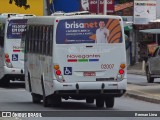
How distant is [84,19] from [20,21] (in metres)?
11.9

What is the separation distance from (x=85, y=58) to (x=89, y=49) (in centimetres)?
30

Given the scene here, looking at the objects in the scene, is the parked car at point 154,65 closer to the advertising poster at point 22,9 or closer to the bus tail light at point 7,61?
the bus tail light at point 7,61

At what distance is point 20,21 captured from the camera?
35500mm

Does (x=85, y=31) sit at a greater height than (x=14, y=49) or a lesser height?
greater

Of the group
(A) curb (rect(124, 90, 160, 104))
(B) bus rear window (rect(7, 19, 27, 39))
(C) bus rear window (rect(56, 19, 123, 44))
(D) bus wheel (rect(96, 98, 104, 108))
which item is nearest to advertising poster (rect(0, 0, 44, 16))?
(B) bus rear window (rect(7, 19, 27, 39))

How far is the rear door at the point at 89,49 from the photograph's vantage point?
23719mm

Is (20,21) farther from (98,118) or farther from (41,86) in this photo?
(98,118)

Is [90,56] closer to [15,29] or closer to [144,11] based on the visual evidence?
[15,29]

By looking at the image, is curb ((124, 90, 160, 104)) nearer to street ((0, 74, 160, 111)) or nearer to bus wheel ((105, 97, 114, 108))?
street ((0, 74, 160, 111))

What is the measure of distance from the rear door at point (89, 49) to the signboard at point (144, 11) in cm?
3981

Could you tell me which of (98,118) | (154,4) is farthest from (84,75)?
(154,4)

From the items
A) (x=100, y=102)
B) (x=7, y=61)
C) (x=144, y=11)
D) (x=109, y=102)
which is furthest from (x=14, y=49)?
(x=144, y=11)

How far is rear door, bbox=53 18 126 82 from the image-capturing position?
23.7 meters

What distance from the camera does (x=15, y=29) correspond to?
117 ft
